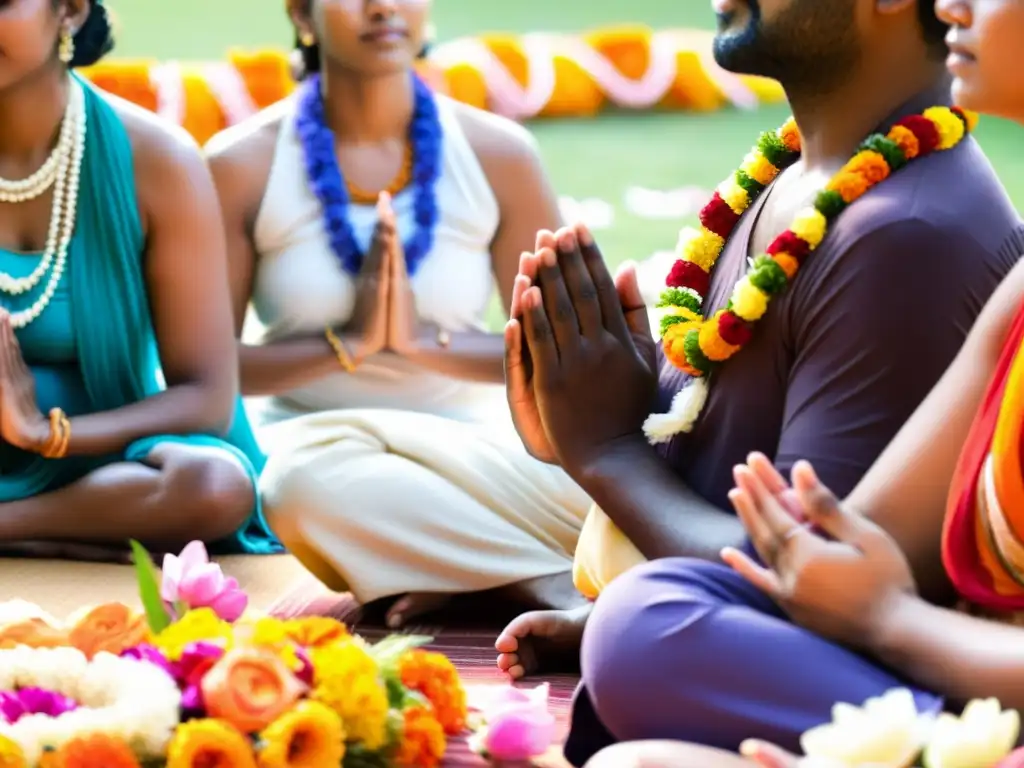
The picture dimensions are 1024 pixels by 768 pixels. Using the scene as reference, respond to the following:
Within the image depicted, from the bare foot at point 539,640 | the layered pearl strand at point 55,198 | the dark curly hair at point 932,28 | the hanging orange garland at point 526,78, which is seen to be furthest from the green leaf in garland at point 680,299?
the hanging orange garland at point 526,78

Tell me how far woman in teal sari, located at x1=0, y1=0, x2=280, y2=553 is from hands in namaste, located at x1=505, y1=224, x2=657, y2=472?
1.66 metres

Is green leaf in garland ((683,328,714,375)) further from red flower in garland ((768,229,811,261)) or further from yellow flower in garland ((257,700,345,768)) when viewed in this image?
yellow flower in garland ((257,700,345,768))

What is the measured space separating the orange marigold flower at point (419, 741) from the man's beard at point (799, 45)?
3.12 ft

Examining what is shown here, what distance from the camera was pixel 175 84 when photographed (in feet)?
31.6

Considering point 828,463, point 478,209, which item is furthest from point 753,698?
point 478,209

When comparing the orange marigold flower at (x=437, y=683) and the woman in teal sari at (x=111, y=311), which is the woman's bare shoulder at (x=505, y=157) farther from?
the orange marigold flower at (x=437, y=683)

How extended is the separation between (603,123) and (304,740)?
29.1 feet

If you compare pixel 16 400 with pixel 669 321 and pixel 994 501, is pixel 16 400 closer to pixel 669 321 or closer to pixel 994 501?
pixel 669 321

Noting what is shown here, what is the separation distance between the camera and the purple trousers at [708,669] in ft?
6.41

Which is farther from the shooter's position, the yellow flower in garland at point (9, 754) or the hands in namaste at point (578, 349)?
the hands in namaste at point (578, 349)

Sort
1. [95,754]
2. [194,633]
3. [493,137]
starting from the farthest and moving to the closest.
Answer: [493,137] < [194,633] < [95,754]

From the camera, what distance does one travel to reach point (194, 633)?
2352mm

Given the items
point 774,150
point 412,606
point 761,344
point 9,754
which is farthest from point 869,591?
point 412,606

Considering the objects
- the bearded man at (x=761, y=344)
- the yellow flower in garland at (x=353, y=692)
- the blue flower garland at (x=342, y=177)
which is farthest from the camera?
the blue flower garland at (x=342, y=177)
